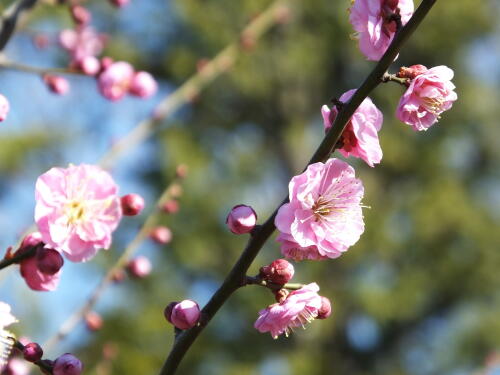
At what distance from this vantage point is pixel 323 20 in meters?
5.72

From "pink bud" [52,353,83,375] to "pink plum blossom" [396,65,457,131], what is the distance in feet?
1.27

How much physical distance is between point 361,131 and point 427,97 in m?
0.09

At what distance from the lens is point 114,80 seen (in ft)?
3.65

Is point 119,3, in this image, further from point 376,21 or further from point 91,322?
point 376,21

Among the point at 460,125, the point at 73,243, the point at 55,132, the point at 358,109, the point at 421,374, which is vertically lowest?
the point at 421,374

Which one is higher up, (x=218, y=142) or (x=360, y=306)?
(x=218, y=142)

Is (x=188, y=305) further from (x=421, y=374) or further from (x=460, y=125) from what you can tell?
(x=460, y=125)

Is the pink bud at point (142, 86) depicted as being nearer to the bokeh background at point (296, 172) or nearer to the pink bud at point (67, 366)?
the pink bud at point (67, 366)

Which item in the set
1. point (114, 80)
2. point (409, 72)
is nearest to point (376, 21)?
point (409, 72)

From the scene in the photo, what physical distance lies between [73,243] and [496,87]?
581cm

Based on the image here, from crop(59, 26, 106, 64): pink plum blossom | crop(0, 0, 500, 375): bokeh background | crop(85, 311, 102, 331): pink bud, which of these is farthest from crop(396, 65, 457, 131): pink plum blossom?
crop(0, 0, 500, 375): bokeh background

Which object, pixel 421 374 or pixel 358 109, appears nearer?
pixel 358 109

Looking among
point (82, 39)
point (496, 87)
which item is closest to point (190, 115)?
point (496, 87)

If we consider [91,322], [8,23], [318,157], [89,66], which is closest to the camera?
[318,157]
